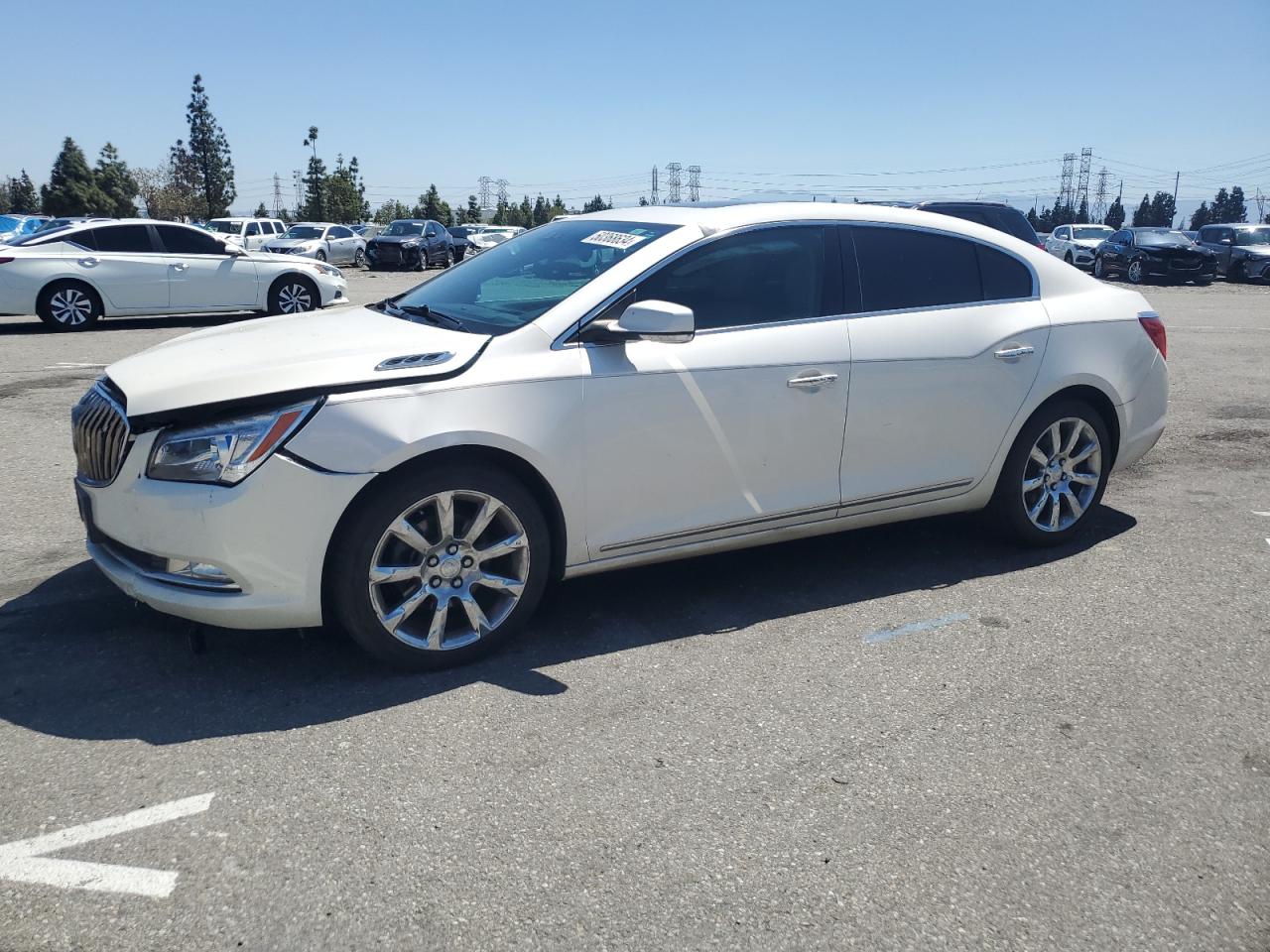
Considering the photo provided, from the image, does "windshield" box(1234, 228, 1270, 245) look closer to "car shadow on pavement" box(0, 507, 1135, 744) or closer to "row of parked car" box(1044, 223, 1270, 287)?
"row of parked car" box(1044, 223, 1270, 287)

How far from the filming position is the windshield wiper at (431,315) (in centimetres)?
428

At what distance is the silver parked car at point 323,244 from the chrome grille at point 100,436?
2911cm

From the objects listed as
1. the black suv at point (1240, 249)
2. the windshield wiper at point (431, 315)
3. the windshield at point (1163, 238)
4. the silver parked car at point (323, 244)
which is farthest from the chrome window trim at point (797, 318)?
the black suv at point (1240, 249)

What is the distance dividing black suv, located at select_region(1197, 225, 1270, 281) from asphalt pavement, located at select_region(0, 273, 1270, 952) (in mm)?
30798

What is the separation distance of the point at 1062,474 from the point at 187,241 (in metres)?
13.2

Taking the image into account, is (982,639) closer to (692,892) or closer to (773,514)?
(773,514)

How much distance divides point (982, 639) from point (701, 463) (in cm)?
133

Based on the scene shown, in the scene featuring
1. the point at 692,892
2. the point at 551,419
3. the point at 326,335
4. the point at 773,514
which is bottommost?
the point at 692,892

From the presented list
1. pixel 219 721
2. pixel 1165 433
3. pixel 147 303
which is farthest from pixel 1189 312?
pixel 219 721

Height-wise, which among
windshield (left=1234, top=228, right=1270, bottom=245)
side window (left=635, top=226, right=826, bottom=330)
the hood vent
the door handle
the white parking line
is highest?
windshield (left=1234, top=228, right=1270, bottom=245)

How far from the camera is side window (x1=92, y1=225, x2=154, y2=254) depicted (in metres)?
14.2

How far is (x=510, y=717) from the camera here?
3.51 metres

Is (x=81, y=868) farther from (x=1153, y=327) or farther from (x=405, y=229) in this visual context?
(x=405, y=229)

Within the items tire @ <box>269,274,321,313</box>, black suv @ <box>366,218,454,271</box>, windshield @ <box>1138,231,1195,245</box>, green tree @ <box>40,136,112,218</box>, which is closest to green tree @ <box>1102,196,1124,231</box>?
windshield @ <box>1138,231,1195,245</box>
